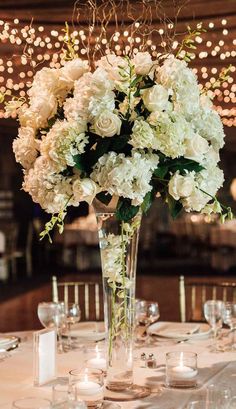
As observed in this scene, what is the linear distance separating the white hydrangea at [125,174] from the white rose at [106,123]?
0.07 meters

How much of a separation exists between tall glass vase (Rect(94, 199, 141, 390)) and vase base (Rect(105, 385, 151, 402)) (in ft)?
0.05

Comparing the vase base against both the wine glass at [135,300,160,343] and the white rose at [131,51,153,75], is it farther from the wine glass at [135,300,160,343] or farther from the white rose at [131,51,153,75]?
the white rose at [131,51,153,75]

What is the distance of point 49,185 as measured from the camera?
7.29 ft

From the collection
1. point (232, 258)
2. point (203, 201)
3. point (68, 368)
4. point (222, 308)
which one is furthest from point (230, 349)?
point (232, 258)

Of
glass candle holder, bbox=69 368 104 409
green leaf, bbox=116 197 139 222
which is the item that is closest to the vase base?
glass candle holder, bbox=69 368 104 409

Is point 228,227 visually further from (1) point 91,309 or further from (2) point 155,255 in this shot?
(1) point 91,309

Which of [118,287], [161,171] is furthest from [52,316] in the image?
[161,171]

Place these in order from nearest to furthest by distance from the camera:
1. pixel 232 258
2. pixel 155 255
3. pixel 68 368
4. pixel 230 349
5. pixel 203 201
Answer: pixel 203 201 → pixel 68 368 → pixel 230 349 → pixel 232 258 → pixel 155 255

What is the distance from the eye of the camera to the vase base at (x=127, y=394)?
230 cm

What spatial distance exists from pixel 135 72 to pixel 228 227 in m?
7.89

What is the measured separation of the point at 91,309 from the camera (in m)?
7.21

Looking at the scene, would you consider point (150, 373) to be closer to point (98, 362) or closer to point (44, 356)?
point (98, 362)

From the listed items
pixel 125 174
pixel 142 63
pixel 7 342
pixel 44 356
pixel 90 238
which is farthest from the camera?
pixel 90 238

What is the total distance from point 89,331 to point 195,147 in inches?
52.7
